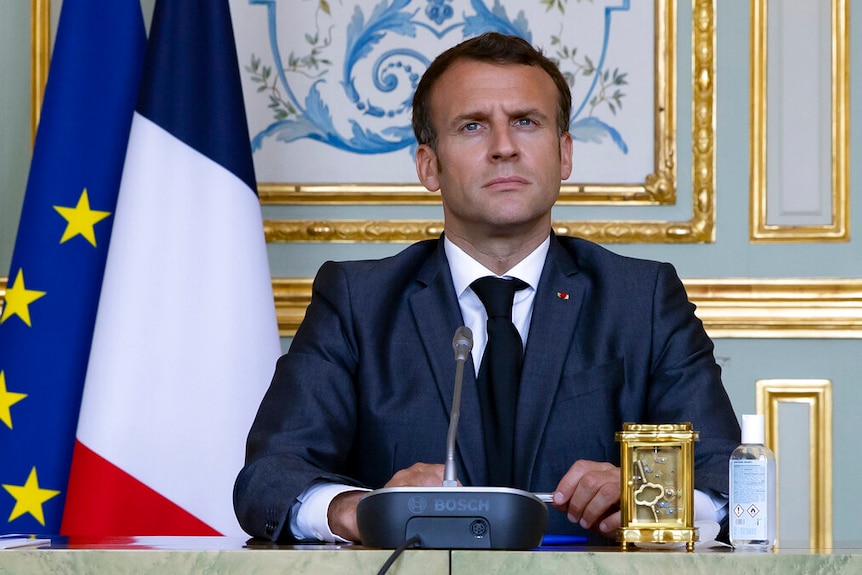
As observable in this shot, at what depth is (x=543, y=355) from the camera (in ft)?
7.16

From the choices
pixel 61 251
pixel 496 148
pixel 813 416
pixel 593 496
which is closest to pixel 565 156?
pixel 496 148

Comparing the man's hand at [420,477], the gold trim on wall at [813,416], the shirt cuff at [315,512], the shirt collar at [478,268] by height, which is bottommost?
the gold trim on wall at [813,416]

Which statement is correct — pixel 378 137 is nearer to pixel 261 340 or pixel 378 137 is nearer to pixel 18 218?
pixel 261 340

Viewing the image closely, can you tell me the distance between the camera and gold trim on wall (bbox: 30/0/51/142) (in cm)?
339

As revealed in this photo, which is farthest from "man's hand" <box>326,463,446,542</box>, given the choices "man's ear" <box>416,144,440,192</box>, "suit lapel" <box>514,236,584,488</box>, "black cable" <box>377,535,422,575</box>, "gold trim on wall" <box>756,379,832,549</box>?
"gold trim on wall" <box>756,379,832,549</box>

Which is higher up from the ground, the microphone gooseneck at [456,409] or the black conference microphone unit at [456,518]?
the microphone gooseneck at [456,409]

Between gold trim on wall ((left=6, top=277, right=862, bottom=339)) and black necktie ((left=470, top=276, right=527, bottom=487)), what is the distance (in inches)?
45.9

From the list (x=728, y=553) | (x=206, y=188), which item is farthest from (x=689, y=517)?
(x=206, y=188)

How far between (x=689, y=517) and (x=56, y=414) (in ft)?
6.31

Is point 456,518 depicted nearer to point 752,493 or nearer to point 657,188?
point 752,493

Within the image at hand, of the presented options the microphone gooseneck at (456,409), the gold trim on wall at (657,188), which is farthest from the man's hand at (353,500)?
the gold trim on wall at (657,188)

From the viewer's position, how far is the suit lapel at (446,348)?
6.92 ft

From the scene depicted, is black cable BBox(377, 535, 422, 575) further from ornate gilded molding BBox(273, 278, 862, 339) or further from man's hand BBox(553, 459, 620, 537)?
ornate gilded molding BBox(273, 278, 862, 339)

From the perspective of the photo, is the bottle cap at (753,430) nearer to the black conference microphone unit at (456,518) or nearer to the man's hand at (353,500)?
the black conference microphone unit at (456,518)
